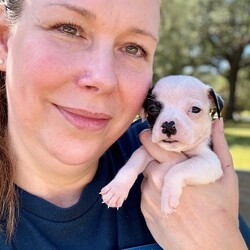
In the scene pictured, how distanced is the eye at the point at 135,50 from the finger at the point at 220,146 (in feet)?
1.53

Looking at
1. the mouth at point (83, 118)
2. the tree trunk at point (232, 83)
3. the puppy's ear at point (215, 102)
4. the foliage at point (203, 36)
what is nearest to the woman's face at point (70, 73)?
the mouth at point (83, 118)

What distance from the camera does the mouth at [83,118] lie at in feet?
4.89

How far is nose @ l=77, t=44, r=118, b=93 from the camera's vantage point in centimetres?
145

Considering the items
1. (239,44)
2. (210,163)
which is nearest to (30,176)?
(210,163)

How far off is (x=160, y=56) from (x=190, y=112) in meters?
23.0

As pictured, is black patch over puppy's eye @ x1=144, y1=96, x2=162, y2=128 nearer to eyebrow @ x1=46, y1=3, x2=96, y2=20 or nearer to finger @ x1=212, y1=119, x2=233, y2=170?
finger @ x1=212, y1=119, x2=233, y2=170

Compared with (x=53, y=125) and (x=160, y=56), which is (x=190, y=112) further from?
(x=160, y=56)

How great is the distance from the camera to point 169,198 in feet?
5.55

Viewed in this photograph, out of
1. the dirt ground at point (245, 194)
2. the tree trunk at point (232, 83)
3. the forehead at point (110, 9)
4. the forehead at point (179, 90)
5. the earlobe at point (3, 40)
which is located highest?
the forehead at point (110, 9)

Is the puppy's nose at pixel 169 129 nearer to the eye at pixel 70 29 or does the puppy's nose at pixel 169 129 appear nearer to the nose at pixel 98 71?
the nose at pixel 98 71

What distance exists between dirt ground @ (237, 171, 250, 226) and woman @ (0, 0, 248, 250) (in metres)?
0.81

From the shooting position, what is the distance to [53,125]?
149 cm

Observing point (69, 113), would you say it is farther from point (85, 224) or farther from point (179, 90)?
point (179, 90)

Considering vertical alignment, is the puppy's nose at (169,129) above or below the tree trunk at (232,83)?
above
